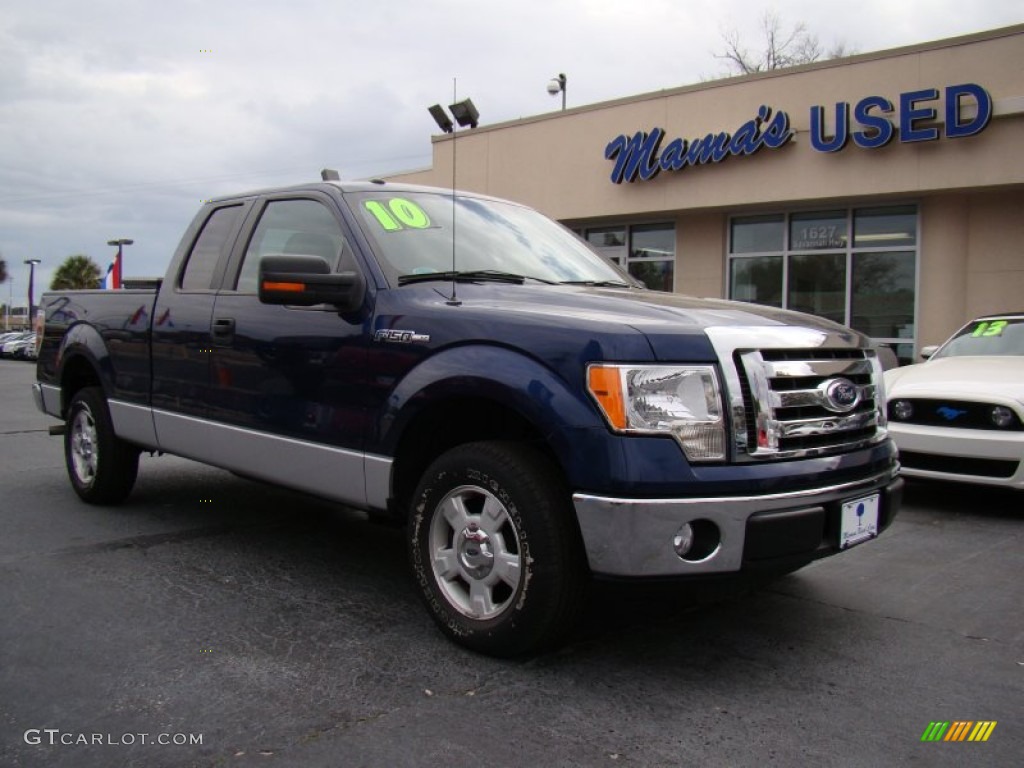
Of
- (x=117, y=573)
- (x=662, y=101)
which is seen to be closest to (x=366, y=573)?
(x=117, y=573)

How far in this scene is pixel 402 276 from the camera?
389cm

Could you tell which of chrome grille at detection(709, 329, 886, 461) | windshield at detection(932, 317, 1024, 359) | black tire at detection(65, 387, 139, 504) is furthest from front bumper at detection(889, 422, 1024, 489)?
black tire at detection(65, 387, 139, 504)

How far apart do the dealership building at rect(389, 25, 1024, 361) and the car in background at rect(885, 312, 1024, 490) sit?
5.26m

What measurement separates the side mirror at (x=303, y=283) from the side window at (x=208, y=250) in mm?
1403

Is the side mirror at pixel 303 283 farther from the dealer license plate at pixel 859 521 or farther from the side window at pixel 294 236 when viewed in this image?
the dealer license plate at pixel 859 521

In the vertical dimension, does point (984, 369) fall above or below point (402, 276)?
Result: below

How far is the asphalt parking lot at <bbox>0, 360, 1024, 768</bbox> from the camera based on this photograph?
2678 millimetres

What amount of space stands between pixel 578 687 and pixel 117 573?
2.50m

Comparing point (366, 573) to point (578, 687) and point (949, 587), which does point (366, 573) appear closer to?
point (578, 687)

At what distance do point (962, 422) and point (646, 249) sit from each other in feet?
37.2

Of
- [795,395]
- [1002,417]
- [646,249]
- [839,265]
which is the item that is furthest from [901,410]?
[646,249]

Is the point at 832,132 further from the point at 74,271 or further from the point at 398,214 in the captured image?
the point at 74,271

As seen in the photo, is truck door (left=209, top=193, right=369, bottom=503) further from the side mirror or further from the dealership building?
the dealership building

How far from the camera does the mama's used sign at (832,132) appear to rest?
12.4 meters
